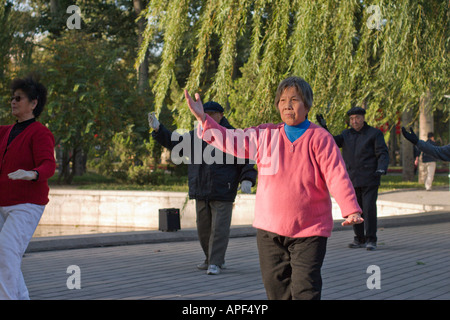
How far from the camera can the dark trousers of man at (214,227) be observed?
6797 mm

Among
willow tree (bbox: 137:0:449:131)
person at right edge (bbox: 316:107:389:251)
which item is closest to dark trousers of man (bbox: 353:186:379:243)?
person at right edge (bbox: 316:107:389:251)

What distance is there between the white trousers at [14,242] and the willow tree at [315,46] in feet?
14.1

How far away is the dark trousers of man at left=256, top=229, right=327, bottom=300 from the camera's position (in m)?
3.60

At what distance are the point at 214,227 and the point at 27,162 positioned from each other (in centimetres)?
275

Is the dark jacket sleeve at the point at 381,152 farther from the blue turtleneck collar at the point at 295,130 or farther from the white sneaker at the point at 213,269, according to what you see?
the blue turtleneck collar at the point at 295,130

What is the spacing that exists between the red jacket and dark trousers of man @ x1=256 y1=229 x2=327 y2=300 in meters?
1.60

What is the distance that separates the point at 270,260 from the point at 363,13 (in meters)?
5.55

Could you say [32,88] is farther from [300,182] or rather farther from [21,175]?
[300,182]

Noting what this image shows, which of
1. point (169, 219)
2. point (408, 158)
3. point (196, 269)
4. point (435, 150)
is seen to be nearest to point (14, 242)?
point (196, 269)

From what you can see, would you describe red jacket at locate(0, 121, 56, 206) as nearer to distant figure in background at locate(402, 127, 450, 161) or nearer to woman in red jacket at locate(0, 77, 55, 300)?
woman in red jacket at locate(0, 77, 55, 300)

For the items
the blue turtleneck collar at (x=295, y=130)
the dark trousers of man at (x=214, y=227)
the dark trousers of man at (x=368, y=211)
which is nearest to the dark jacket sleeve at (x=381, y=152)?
the dark trousers of man at (x=368, y=211)
